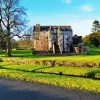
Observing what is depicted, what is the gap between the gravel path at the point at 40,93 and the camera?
20219 mm

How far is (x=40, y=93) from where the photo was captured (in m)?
21.9

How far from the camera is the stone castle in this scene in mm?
84625

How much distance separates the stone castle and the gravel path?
55944 millimetres

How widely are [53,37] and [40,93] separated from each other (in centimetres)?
6872

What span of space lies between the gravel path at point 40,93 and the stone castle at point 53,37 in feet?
184

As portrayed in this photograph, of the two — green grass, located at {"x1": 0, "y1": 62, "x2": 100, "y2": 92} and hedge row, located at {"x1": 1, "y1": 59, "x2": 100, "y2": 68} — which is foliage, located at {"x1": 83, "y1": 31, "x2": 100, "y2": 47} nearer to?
hedge row, located at {"x1": 1, "y1": 59, "x2": 100, "y2": 68}

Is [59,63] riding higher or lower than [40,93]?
higher

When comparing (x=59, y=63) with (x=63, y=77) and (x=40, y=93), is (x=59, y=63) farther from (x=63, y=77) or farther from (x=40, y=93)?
(x=40, y=93)

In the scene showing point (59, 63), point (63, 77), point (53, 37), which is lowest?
point (63, 77)

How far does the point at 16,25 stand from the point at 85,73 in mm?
36763

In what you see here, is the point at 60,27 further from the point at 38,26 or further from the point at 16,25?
the point at 16,25

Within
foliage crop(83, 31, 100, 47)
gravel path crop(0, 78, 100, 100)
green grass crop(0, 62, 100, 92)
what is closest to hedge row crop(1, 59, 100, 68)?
green grass crop(0, 62, 100, 92)

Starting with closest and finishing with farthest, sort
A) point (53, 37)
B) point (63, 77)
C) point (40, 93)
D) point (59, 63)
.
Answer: point (40, 93), point (63, 77), point (59, 63), point (53, 37)

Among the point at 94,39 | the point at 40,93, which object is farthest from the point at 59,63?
the point at 94,39
